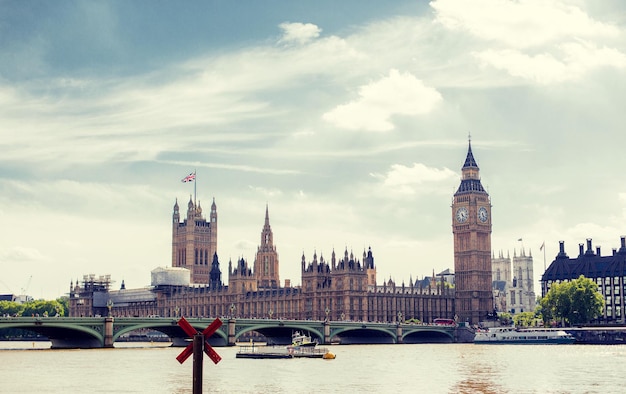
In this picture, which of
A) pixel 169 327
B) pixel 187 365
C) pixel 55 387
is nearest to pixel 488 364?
pixel 187 365

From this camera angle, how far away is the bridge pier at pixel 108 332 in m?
125

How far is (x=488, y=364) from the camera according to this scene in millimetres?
97188

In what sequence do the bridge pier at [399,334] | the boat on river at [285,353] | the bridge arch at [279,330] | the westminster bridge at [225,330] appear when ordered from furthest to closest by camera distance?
the bridge pier at [399,334], the bridge arch at [279,330], the westminster bridge at [225,330], the boat on river at [285,353]

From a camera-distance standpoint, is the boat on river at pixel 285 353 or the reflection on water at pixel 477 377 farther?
the boat on river at pixel 285 353

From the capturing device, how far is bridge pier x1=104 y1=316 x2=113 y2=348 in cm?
12469

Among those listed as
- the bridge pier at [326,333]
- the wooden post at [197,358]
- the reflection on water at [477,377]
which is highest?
the wooden post at [197,358]

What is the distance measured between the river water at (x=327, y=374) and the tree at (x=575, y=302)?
64146mm

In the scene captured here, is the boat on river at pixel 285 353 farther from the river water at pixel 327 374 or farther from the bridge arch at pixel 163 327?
the bridge arch at pixel 163 327

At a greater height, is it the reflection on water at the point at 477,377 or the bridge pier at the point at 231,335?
the bridge pier at the point at 231,335

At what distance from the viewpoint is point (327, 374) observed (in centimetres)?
8350

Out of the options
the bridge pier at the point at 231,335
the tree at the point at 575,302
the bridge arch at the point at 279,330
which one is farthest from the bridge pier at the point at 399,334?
the bridge pier at the point at 231,335

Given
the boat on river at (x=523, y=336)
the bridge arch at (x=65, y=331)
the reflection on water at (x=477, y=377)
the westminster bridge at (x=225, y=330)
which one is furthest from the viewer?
the boat on river at (x=523, y=336)

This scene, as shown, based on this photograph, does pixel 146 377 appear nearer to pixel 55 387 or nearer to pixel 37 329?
pixel 55 387

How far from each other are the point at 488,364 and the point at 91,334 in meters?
51.9
